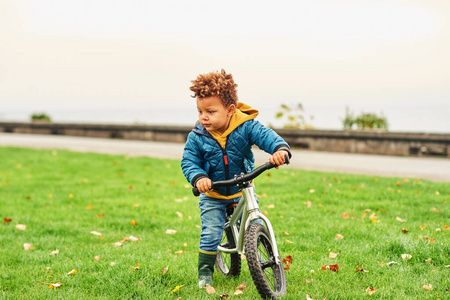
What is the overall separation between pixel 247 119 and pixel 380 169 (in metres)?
7.18

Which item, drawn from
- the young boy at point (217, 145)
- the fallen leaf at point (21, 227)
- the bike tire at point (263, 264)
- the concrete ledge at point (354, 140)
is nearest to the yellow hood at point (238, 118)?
the young boy at point (217, 145)

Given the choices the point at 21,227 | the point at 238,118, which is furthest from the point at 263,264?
the point at 21,227

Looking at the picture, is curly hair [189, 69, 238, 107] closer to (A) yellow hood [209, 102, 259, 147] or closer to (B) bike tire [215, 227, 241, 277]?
(A) yellow hood [209, 102, 259, 147]

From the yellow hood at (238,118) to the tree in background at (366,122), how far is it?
11.7 m

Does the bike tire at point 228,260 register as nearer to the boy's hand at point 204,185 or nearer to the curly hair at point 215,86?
the boy's hand at point 204,185

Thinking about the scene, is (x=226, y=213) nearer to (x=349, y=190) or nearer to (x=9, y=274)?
(x=9, y=274)

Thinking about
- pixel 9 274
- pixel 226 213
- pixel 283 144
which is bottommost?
pixel 9 274

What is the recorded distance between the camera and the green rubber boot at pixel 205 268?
375 centimetres

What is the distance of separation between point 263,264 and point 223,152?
0.87 meters

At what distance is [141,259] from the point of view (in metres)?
4.53

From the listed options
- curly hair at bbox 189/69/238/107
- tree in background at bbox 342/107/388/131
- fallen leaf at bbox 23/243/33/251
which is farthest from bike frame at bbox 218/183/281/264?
tree in background at bbox 342/107/388/131

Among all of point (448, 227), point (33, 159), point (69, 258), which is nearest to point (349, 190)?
point (448, 227)

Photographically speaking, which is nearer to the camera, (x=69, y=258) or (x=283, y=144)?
(x=283, y=144)

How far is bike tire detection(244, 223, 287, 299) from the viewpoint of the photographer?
320 cm
